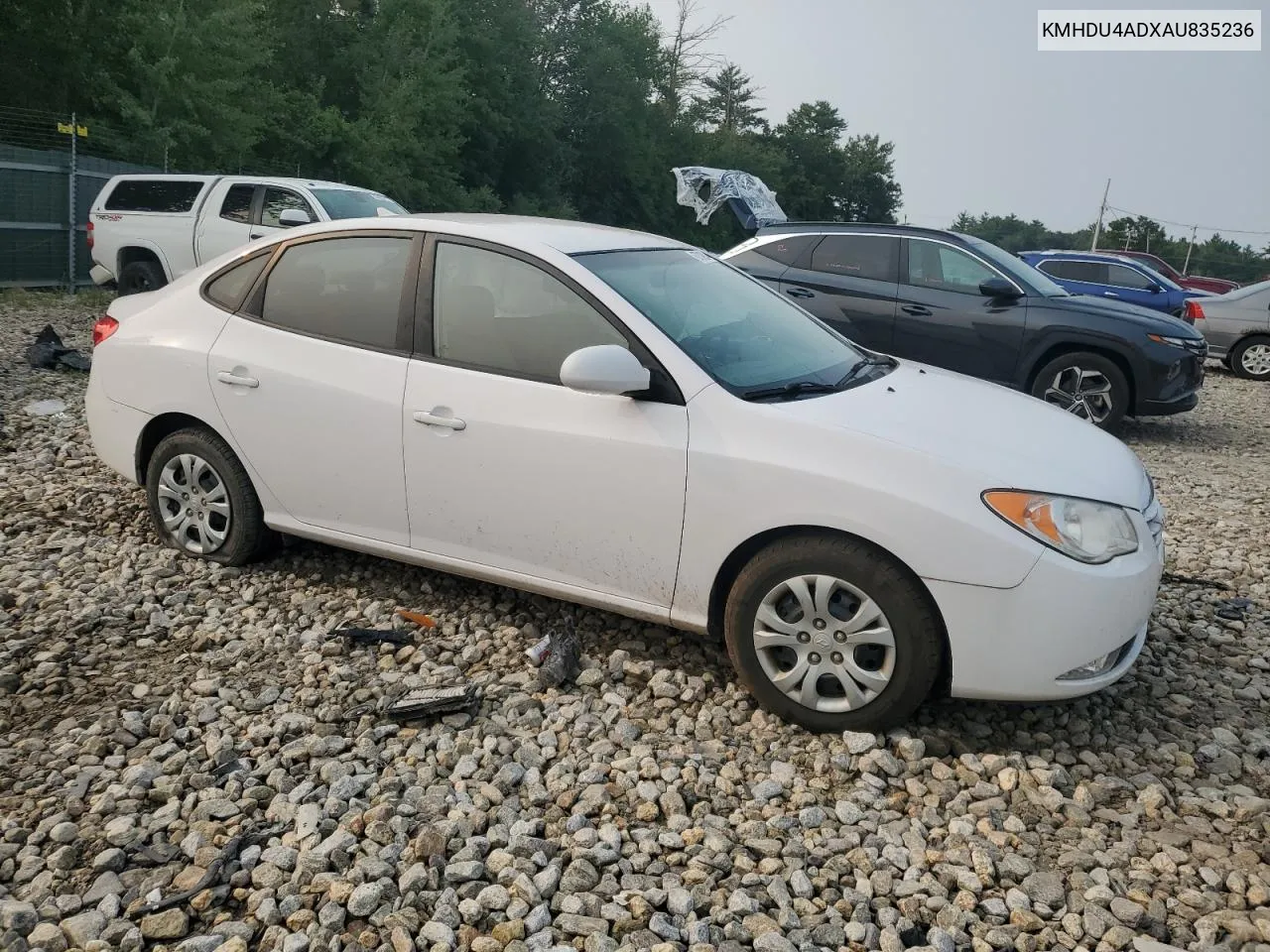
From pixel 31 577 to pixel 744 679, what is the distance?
3.37 m

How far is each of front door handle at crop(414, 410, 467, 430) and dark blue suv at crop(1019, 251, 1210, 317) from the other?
1362cm

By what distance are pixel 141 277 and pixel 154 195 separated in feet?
3.41

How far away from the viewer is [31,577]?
4.80 metres

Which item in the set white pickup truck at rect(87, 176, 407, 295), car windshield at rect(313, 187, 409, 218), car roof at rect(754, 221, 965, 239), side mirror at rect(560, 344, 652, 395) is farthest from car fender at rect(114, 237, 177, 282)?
side mirror at rect(560, 344, 652, 395)

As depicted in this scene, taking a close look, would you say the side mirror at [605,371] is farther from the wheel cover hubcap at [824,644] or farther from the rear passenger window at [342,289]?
the rear passenger window at [342,289]

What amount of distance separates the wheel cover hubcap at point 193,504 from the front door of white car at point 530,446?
120 cm

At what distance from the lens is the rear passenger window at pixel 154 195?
12891 mm

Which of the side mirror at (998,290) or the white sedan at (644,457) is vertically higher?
the side mirror at (998,290)

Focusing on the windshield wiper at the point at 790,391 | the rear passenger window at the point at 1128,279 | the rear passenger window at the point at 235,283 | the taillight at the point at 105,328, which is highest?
the rear passenger window at the point at 1128,279

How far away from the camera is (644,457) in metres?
3.73

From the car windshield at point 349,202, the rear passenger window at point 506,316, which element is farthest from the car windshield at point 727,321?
the car windshield at point 349,202

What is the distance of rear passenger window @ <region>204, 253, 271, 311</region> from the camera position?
4770 millimetres

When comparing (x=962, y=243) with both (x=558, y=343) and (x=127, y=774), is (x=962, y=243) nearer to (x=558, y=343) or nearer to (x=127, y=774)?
(x=558, y=343)

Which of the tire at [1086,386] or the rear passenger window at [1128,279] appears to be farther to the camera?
the rear passenger window at [1128,279]
